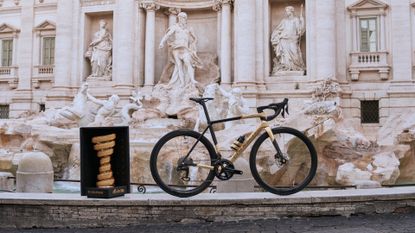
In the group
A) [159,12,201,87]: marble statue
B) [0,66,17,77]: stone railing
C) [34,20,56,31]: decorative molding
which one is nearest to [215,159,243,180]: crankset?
[159,12,201,87]: marble statue

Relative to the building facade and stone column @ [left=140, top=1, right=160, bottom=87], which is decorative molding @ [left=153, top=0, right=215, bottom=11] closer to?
the building facade

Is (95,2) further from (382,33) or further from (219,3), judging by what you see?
(382,33)

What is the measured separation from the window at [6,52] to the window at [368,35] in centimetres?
2058

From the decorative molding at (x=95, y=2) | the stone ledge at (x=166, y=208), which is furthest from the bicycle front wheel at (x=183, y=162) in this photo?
the decorative molding at (x=95, y=2)

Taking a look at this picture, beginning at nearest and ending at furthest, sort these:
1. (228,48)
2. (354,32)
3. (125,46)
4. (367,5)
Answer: (367,5)
(354,32)
(228,48)
(125,46)

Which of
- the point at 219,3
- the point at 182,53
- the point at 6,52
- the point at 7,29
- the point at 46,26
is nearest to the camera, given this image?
the point at 182,53

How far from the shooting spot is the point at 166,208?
7195 mm

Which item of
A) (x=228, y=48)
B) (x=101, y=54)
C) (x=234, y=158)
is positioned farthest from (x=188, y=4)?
(x=234, y=158)

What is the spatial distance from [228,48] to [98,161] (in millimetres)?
15604

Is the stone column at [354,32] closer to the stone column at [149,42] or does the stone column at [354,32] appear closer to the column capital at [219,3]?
the column capital at [219,3]

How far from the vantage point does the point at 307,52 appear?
21531 millimetres

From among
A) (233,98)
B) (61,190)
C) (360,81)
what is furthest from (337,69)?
(61,190)

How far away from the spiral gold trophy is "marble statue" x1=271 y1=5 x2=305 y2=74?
50.8ft

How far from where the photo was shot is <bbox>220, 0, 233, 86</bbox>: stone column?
2233 cm
